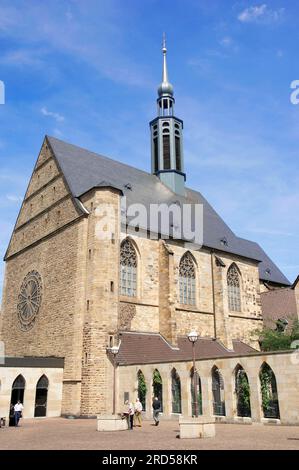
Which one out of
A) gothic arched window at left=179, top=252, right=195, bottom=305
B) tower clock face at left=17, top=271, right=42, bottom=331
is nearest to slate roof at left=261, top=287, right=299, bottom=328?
gothic arched window at left=179, top=252, right=195, bottom=305

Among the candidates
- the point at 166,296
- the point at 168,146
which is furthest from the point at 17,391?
the point at 168,146

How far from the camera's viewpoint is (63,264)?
26.6 metres

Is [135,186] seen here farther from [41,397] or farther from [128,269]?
[41,397]

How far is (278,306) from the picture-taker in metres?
34.1

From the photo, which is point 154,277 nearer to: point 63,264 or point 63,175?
point 63,264

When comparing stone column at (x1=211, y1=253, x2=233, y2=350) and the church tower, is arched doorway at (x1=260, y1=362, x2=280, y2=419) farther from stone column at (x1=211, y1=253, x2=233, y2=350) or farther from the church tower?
the church tower

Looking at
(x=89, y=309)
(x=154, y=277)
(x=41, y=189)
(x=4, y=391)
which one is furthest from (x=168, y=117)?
(x=4, y=391)

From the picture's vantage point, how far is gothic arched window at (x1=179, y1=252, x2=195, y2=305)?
29705 millimetres

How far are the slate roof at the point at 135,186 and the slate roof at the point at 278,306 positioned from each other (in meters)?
3.21

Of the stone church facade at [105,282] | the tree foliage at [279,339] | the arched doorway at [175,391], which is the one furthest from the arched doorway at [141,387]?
the tree foliage at [279,339]

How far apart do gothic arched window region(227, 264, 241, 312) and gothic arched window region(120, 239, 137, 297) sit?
902 centimetres

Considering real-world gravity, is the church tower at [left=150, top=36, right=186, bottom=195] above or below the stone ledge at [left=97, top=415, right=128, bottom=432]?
above
